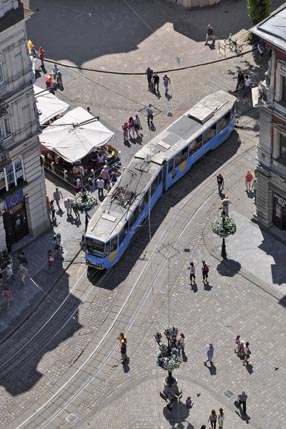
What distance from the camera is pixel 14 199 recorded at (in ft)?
290

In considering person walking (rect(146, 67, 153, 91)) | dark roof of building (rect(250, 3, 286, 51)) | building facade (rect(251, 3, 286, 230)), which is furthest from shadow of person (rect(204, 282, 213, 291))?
person walking (rect(146, 67, 153, 91))

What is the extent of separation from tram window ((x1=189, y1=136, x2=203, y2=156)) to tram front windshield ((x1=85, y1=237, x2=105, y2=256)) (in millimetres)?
14687

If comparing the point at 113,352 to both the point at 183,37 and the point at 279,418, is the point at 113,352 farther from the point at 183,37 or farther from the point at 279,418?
the point at 183,37

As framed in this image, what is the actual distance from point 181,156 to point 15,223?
52.7 feet

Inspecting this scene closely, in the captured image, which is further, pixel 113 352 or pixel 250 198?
pixel 250 198

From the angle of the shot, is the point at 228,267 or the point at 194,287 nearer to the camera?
the point at 194,287

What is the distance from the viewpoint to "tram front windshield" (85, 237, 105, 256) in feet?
285

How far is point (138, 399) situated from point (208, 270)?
44.5 feet

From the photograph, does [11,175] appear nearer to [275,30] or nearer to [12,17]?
[12,17]

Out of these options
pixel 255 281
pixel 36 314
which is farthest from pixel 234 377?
pixel 36 314

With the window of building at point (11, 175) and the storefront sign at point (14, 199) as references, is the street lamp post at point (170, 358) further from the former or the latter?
the window of building at point (11, 175)

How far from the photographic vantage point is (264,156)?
88.5m

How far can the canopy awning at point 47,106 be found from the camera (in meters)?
99.2

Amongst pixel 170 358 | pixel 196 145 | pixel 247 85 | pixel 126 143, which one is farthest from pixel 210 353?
pixel 247 85
